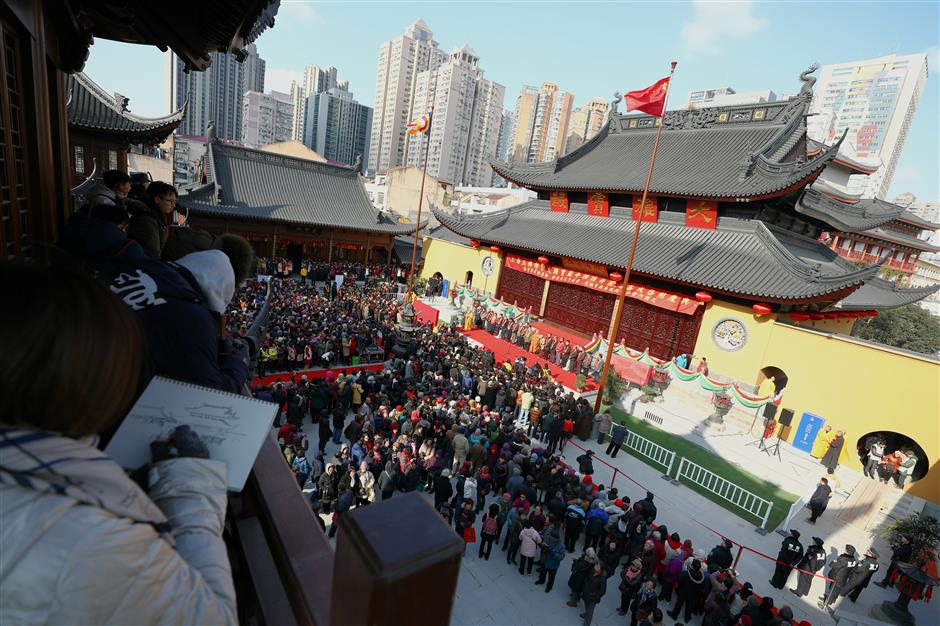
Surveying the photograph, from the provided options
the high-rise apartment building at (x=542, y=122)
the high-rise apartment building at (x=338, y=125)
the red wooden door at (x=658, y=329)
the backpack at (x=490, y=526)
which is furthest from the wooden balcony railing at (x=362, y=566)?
the high-rise apartment building at (x=338, y=125)

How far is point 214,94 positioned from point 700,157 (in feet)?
363

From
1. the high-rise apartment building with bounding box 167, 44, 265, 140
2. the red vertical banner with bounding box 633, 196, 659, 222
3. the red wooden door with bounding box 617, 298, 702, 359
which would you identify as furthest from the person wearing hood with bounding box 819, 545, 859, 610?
the high-rise apartment building with bounding box 167, 44, 265, 140

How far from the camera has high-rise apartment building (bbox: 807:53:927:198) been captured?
8712cm

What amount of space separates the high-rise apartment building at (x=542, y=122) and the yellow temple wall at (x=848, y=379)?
84.1m

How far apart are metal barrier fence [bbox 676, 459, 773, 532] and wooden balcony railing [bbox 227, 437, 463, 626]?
11.5 meters

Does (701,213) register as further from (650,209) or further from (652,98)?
(652,98)

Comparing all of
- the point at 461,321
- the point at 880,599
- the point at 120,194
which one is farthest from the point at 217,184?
the point at 880,599

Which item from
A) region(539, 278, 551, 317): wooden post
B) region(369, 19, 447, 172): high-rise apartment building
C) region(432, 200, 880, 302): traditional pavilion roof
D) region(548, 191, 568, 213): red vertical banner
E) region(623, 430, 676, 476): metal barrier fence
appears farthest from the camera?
region(369, 19, 447, 172): high-rise apartment building

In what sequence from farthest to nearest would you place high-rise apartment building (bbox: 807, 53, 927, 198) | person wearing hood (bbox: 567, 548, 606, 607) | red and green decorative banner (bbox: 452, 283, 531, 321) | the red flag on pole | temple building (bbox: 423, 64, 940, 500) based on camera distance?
high-rise apartment building (bbox: 807, 53, 927, 198)
red and green decorative banner (bbox: 452, 283, 531, 321)
temple building (bbox: 423, 64, 940, 500)
the red flag on pole
person wearing hood (bbox: 567, 548, 606, 607)

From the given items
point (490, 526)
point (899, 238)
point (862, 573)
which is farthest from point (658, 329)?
point (899, 238)

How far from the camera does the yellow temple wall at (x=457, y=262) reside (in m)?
27.2

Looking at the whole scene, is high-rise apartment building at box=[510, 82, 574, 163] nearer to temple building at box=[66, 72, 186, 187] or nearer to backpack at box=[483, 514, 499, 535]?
temple building at box=[66, 72, 186, 187]

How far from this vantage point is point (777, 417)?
48.4 feet

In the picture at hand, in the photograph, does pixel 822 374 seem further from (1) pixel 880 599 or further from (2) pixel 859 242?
(2) pixel 859 242
